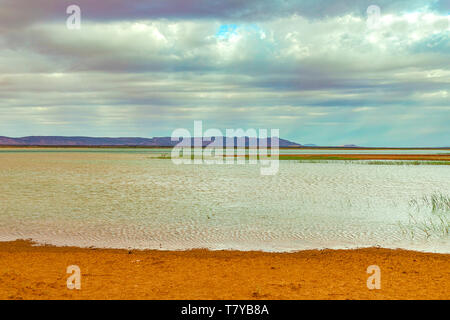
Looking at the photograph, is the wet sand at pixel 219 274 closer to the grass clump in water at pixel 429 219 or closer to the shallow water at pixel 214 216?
the shallow water at pixel 214 216

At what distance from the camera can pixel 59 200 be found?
28.0m

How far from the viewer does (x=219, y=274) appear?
1162cm

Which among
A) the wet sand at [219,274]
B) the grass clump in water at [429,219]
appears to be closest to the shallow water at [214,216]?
the grass clump in water at [429,219]

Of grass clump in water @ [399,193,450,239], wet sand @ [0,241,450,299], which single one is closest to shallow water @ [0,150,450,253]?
grass clump in water @ [399,193,450,239]

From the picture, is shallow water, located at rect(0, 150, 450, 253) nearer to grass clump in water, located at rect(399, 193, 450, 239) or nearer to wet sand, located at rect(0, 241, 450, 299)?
grass clump in water, located at rect(399, 193, 450, 239)

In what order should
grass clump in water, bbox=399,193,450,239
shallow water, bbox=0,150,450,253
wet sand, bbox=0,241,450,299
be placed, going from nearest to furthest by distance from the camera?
wet sand, bbox=0,241,450,299
shallow water, bbox=0,150,450,253
grass clump in water, bbox=399,193,450,239

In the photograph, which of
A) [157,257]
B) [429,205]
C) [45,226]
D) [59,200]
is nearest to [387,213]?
[429,205]

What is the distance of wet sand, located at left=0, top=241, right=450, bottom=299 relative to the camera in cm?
992

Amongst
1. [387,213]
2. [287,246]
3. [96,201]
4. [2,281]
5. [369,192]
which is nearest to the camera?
[2,281]

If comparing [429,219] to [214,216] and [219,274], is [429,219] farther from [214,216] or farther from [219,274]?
[219,274]

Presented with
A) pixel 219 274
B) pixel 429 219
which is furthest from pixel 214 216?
pixel 429 219
